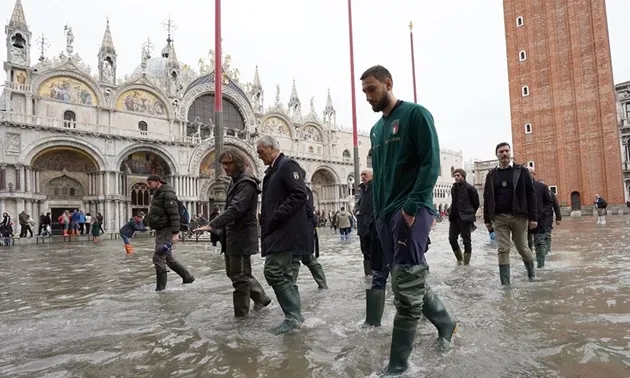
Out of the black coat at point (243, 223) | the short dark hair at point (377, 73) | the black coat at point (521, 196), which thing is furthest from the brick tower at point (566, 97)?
the short dark hair at point (377, 73)

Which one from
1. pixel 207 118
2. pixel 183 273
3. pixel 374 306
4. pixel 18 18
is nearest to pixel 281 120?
pixel 207 118

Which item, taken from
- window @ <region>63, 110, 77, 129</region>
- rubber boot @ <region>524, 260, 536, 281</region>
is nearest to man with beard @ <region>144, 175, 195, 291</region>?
rubber boot @ <region>524, 260, 536, 281</region>

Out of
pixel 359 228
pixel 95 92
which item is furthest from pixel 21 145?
pixel 359 228

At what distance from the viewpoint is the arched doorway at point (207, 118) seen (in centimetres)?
3316

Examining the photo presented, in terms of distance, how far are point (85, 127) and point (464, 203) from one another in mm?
27276

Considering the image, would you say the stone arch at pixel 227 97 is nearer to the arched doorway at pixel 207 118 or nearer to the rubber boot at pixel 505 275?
the arched doorway at pixel 207 118

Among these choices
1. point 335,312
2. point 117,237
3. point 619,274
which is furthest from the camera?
point 117,237

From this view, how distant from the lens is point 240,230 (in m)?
4.09

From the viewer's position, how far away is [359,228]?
6.36 metres

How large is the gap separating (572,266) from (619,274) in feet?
3.09

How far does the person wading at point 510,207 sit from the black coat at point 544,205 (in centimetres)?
179

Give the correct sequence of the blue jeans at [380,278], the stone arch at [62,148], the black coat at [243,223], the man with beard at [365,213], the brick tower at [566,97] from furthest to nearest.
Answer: the brick tower at [566,97] → the stone arch at [62,148] → the man with beard at [365,213] → the black coat at [243,223] → the blue jeans at [380,278]

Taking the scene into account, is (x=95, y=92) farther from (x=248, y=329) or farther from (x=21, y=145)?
(x=248, y=329)

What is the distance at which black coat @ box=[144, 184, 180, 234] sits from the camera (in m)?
5.61
